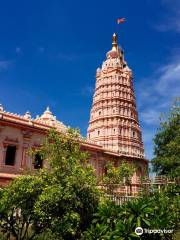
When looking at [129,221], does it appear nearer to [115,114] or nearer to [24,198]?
[24,198]

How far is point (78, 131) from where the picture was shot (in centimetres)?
1800

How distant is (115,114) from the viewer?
44.0 meters

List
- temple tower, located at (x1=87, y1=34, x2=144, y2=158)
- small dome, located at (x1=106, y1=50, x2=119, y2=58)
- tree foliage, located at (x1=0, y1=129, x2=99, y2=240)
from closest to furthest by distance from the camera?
1. tree foliage, located at (x1=0, y1=129, x2=99, y2=240)
2. temple tower, located at (x1=87, y1=34, x2=144, y2=158)
3. small dome, located at (x1=106, y1=50, x2=119, y2=58)

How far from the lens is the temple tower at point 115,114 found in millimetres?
43031

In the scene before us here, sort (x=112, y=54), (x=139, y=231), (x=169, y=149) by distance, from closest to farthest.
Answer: (x=139, y=231)
(x=169, y=149)
(x=112, y=54)

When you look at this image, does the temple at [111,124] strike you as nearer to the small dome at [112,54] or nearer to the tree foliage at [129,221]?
the small dome at [112,54]

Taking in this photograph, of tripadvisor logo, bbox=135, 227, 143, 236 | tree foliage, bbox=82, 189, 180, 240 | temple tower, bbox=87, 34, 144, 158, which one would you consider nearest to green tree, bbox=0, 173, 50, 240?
tree foliage, bbox=82, 189, 180, 240

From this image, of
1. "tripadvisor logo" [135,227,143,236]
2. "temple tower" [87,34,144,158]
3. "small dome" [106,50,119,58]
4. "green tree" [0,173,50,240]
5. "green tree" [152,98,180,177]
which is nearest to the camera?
"tripadvisor logo" [135,227,143,236]

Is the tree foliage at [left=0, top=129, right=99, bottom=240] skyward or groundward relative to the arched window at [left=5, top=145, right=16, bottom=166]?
groundward

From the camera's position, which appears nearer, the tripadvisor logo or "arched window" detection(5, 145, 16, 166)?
the tripadvisor logo

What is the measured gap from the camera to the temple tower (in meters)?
43.0

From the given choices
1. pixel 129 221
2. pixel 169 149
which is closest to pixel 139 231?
pixel 129 221

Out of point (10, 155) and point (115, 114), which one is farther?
point (115, 114)

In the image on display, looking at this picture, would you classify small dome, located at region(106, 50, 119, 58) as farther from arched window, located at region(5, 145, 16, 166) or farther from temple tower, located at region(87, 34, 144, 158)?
arched window, located at region(5, 145, 16, 166)
